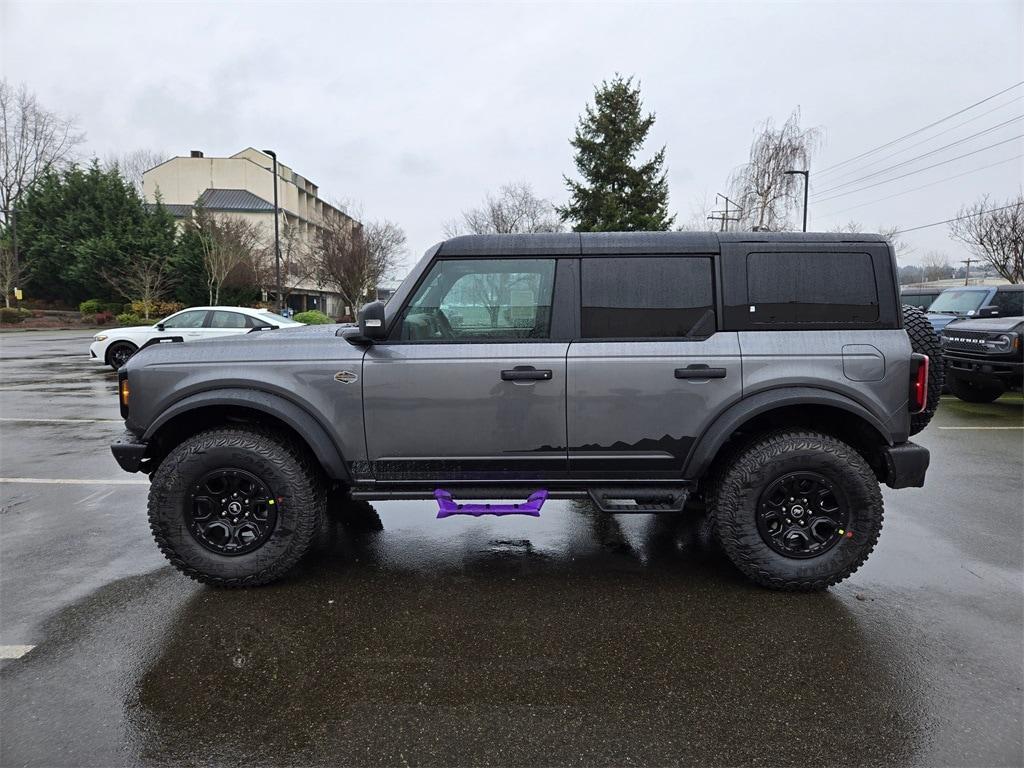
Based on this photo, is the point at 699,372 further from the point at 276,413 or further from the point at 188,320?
the point at 188,320

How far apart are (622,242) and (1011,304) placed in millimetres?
11971

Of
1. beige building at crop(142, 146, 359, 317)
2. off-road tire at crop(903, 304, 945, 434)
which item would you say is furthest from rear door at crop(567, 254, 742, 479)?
beige building at crop(142, 146, 359, 317)

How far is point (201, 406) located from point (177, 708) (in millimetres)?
1582

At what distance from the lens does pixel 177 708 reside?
8.26 feet

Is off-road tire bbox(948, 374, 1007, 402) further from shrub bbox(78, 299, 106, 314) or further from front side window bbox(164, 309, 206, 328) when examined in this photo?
shrub bbox(78, 299, 106, 314)

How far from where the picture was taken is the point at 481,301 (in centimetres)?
363

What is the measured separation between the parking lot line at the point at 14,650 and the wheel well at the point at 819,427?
12.0 ft

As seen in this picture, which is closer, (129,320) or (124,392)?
(124,392)

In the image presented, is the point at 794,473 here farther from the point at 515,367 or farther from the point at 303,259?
the point at 303,259

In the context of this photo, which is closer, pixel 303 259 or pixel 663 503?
pixel 663 503

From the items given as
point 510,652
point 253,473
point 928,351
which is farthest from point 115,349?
point 928,351

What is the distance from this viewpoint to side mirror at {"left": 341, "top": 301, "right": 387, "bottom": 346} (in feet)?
11.3

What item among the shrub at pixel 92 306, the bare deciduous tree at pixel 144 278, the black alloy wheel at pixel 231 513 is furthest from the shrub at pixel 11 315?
the black alloy wheel at pixel 231 513

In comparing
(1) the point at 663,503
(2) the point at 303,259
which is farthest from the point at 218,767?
(2) the point at 303,259
